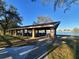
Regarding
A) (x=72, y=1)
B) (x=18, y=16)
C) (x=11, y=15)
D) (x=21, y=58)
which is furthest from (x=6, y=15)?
(x=72, y=1)

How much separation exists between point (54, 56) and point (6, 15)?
36730mm

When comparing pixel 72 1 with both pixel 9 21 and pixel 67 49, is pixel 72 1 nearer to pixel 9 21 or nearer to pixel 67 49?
pixel 67 49

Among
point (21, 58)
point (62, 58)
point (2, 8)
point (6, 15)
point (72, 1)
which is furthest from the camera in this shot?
point (6, 15)

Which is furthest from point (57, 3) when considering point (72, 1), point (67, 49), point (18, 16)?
point (18, 16)

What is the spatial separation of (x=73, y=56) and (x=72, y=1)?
269cm

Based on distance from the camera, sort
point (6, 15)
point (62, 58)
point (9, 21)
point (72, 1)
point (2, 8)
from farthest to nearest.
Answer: point (9, 21)
point (6, 15)
point (2, 8)
point (62, 58)
point (72, 1)

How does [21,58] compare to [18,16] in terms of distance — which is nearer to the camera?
[21,58]

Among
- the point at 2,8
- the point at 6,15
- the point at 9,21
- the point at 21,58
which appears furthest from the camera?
the point at 9,21

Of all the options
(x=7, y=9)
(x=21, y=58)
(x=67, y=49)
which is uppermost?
(x=7, y=9)

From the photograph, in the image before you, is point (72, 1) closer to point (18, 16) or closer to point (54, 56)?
point (54, 56)

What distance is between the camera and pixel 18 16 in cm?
4694

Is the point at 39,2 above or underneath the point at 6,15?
underneath

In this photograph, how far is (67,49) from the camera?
26.6 feet

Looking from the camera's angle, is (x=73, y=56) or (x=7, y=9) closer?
(x=73, y=56)
